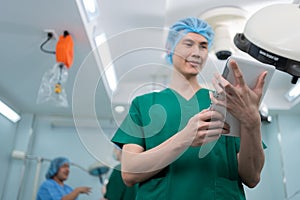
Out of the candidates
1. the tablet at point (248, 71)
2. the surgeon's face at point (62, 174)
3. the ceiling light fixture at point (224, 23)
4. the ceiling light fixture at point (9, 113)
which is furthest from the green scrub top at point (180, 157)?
the ceiling light fixture at point (9, 113)

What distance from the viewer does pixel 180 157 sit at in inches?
28.5

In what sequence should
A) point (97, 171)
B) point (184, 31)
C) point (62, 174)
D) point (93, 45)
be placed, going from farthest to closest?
A: point (97, 171) → point (62, 174) → point (93, 45) → point (184, 31)

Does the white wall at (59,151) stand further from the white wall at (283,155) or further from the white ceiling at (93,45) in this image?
the white ceiling at (93,45)

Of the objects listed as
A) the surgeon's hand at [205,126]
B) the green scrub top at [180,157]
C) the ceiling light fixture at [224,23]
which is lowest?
the green scrub top at [180,157]

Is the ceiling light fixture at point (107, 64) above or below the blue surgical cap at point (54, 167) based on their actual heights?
above

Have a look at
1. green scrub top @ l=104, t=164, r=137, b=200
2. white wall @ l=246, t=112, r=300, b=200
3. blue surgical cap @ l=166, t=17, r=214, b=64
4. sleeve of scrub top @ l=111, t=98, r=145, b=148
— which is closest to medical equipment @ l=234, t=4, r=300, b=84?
blue surgical cap @ l=166, t=17, r=214, b=64

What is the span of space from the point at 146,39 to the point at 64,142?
9.60ft

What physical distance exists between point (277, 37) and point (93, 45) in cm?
Answer: 162

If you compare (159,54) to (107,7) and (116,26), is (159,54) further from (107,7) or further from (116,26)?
(116,26)

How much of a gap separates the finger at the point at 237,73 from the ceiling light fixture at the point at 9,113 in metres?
2.84

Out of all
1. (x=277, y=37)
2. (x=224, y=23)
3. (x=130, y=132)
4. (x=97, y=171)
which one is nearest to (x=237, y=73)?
(x=277, y=37)

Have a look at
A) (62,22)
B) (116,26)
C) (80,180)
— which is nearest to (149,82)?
(62,22)

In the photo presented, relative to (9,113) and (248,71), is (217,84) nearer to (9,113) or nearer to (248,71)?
(248,71)

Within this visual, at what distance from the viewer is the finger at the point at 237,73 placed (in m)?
0.62
